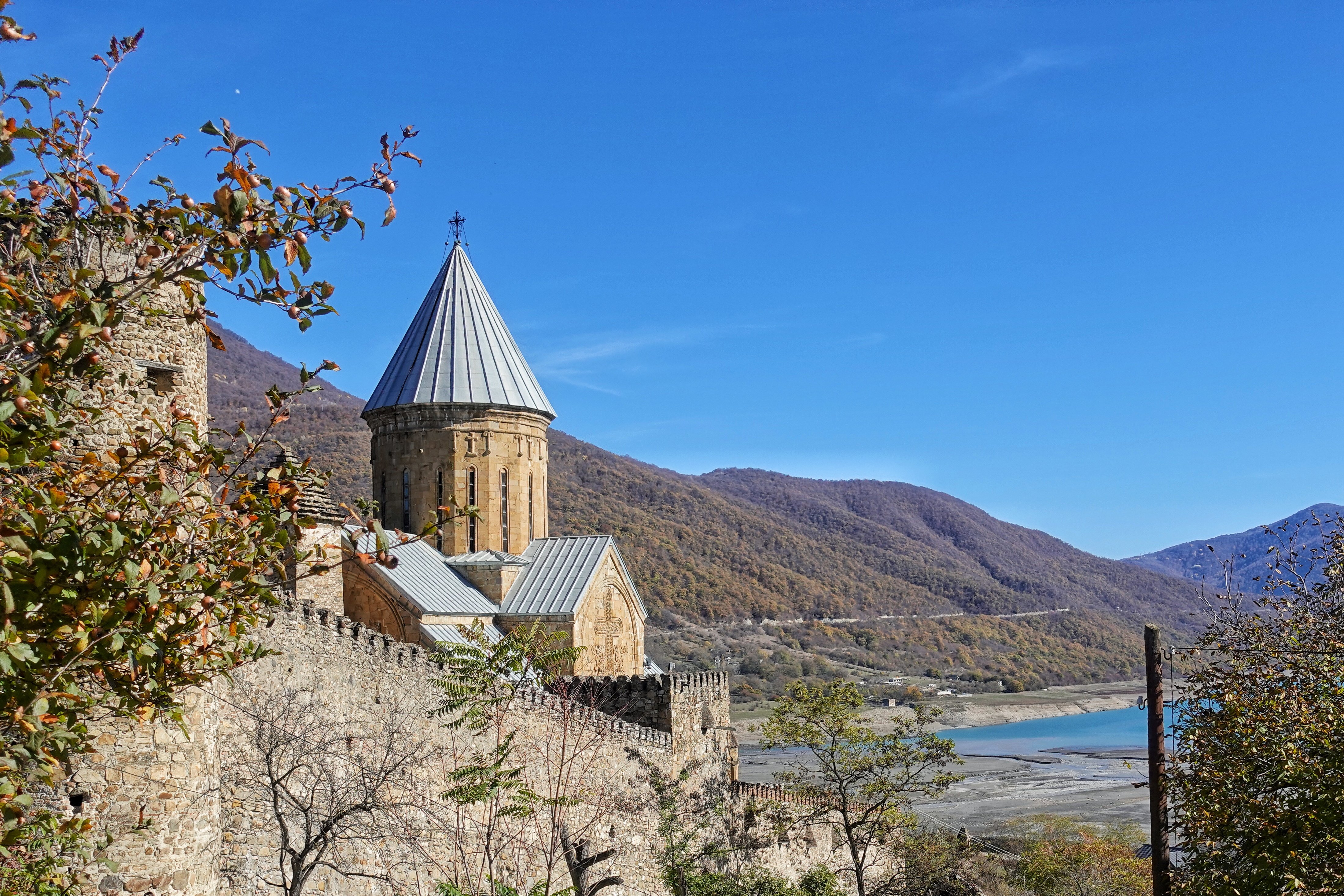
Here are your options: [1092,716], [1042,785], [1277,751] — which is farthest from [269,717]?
[1092,716]

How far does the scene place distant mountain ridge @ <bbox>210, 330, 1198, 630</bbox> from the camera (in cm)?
5400

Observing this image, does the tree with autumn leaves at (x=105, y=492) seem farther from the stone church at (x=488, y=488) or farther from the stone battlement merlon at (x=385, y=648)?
the stone church at (x=488, y=488)

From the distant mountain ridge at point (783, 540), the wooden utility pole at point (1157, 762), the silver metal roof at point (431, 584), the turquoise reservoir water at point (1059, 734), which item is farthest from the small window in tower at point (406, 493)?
the turquoise reservoir water at point (1059, 734)

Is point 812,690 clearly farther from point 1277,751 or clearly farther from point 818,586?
point 818,586

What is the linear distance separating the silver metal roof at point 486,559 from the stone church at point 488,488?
3 centimetres

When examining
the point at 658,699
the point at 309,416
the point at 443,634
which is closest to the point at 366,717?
the point at 658,699

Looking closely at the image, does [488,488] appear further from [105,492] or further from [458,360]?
[105,492]

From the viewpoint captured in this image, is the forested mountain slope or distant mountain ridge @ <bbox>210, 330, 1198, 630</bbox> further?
distant mountain ridge @ <bbox>210, 330, 1198, 630</bbox>

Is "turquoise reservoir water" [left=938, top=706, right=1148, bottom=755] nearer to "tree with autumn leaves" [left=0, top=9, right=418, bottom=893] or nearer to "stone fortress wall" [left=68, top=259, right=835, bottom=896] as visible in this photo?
"stone fortress wall" [left=68, top=259, right=835, bottom=896]

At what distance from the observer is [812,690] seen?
17.1 metres

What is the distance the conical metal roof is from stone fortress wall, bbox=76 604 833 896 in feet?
20.6

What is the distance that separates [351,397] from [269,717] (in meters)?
76.2

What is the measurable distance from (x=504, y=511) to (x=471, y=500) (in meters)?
0.68

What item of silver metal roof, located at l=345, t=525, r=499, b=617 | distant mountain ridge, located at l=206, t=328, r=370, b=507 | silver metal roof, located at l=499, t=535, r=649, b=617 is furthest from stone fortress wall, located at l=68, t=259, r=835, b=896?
distant mountain ridge, located at l=206, t=328, r=370, b=507
